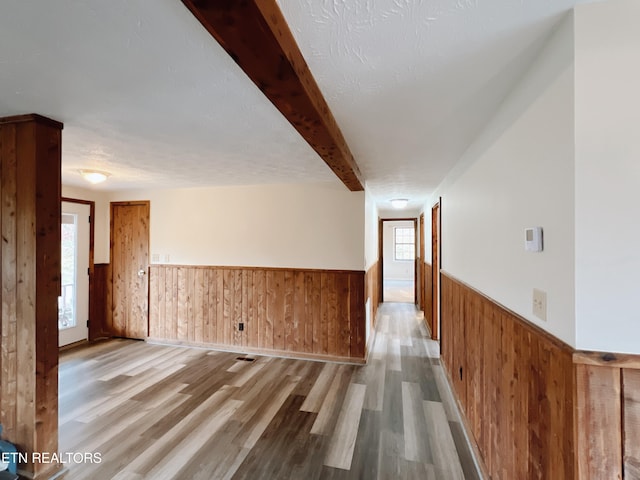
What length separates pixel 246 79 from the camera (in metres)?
1.34

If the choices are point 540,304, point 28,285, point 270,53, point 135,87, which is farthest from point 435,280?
point 28,285

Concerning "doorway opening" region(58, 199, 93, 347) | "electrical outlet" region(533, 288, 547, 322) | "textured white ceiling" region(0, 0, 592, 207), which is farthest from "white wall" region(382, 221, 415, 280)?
"electrical outlet" region(533, 288, 547, 322)

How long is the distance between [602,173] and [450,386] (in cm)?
259

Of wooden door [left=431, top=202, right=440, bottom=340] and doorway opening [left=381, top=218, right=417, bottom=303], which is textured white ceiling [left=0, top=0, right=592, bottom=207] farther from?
doorway opening [left=381, top=218, right=417, bottom=303]

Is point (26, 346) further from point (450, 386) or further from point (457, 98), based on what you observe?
point (450, 386)

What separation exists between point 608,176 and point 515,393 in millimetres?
1058

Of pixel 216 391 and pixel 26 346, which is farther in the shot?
pixel 216 391

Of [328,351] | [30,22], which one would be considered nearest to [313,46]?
[30,22]

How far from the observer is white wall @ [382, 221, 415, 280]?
10.7 metres

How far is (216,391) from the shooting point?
284 centimetres

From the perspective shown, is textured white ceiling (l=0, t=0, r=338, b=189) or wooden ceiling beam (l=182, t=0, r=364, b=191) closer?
wooden ceiling beam (l=182, t=0, r=364, b=191)

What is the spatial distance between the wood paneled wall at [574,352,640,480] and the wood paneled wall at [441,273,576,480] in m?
0.03

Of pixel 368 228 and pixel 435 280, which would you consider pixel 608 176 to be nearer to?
pixel 368 228

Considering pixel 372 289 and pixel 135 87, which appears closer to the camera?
pixel 135 87
